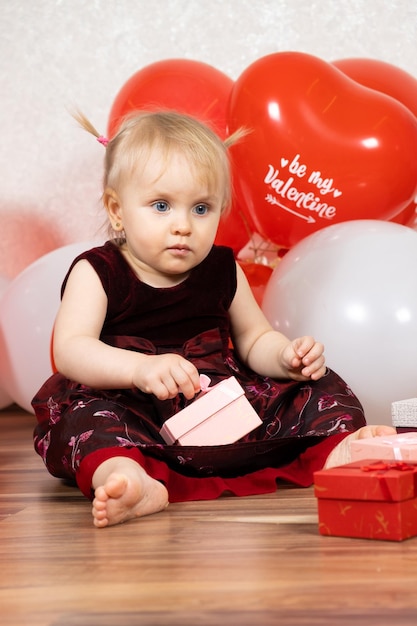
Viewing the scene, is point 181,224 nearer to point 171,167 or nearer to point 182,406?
point 171,167

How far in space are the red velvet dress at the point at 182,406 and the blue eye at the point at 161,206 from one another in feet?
0.34

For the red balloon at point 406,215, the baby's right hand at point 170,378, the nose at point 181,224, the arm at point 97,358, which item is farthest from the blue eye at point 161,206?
the red balloon at point 406,215

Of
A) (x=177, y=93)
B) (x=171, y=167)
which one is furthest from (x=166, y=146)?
(x=177, y=93)

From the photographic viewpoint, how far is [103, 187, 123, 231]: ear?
131cm

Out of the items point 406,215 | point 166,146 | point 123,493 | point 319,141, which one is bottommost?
point 406,215

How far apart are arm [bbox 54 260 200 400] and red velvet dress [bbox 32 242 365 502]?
25 mm

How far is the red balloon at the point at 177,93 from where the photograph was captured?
1758mm

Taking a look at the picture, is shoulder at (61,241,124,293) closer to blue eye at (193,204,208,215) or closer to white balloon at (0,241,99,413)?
blue eye at (193,204,208,215)

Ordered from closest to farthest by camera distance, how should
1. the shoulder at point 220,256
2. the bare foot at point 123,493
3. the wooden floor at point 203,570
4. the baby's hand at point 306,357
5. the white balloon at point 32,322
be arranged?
the wooden floor at point 203,570
the bare foot at point 123,493
the baby's hand at point 306,357
the shoulder at point 220,256
the white balloon at point 32,322

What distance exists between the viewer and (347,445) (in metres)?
1.10

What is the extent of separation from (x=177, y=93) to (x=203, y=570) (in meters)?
1.19

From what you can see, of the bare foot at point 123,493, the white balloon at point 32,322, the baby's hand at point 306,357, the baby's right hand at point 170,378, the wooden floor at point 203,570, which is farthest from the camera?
the white balloon at point 32,322

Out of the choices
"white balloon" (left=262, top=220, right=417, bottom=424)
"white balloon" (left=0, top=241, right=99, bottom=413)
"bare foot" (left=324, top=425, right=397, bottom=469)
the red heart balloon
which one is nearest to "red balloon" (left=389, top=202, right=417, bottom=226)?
the red heart balloon

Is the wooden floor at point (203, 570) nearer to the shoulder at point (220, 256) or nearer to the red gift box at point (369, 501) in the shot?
the red gift box at point (369, 501)
